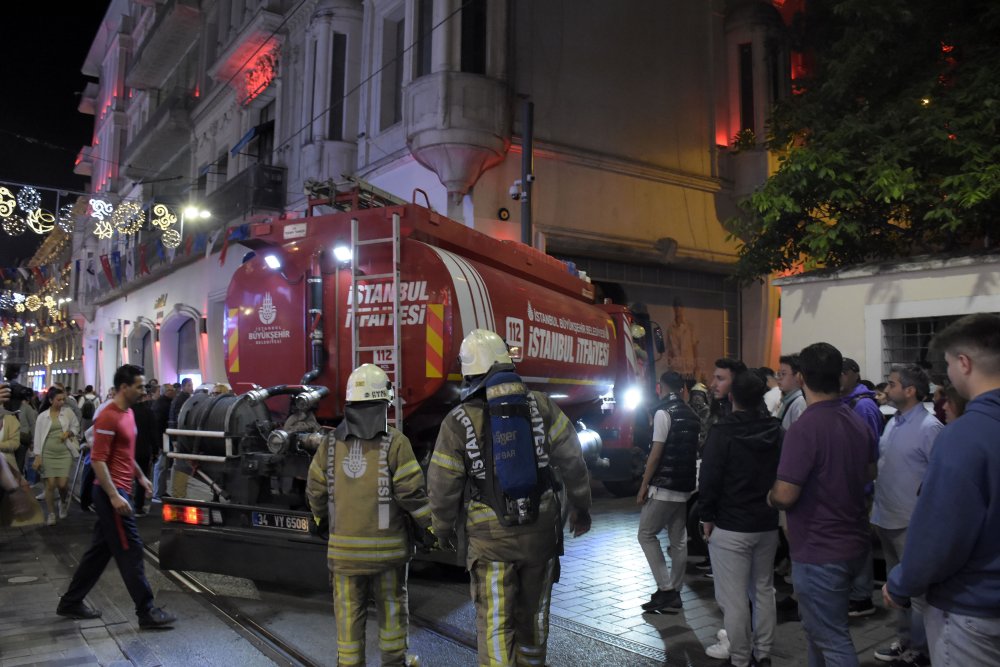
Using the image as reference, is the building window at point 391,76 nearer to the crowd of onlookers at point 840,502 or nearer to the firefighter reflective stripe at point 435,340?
the firefighter reflective stripe at point 435,340

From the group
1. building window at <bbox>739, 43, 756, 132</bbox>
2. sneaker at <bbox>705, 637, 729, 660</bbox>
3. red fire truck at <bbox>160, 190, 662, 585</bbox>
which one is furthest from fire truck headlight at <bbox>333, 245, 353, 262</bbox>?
building window at <bbox>739, 43, 756, 132</bbox>

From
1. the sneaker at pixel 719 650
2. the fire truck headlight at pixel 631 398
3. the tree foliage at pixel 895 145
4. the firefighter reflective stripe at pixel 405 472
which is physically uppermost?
the tree foliage at pixel 895 145

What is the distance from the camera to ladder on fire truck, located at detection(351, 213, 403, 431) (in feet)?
18.9

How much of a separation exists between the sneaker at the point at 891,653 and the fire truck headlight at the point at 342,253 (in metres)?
4.91

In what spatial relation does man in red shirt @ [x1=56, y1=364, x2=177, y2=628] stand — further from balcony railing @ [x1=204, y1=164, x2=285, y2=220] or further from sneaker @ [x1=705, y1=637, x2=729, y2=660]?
balcony railing @ [x1=204, y1=164, x2=285, y2=220]

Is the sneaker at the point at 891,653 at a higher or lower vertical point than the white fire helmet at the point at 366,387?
lower

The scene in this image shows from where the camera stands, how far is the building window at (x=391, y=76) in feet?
53.1

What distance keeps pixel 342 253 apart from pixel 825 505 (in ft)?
14.2

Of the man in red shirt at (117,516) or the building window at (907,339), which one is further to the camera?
the building window at (907,339)

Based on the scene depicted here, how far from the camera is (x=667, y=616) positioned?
553cm

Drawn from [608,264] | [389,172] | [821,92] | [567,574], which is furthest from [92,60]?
[567,574]

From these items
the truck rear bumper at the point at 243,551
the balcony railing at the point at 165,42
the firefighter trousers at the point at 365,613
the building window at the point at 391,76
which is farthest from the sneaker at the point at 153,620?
the balcony railing at the point at 165,42

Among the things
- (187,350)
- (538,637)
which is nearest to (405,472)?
(538,637)

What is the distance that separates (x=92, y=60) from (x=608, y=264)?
38145 millimetres
